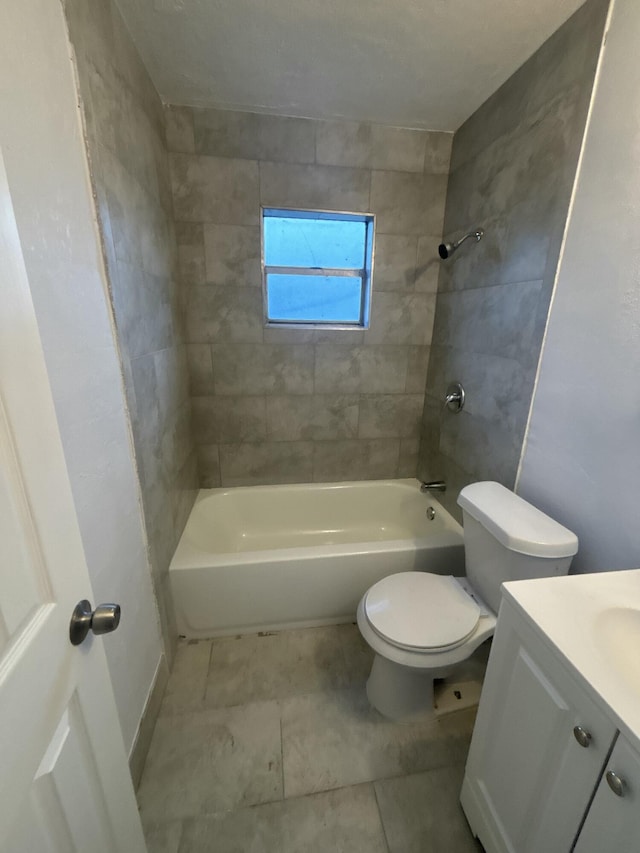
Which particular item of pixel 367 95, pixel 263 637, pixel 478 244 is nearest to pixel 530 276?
pixel 478 244

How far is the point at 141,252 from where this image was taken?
4.24 ft

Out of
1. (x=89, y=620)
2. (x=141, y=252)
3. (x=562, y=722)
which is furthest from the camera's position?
(x=141, y=252)

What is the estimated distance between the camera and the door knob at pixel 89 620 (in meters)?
0.58

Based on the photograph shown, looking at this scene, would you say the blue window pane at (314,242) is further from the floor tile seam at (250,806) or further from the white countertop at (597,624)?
the floor tile seam at (250,806)

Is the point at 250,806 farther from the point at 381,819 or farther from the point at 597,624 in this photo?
the point at 597,624

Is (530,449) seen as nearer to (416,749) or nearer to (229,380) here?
(416,749)

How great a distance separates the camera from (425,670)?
1.18 m

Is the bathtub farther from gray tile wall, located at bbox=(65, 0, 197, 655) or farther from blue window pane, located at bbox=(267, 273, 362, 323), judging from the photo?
blue window pane, located at bbox=(267, 273, 362, 323)

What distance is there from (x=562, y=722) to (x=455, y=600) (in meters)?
0.62

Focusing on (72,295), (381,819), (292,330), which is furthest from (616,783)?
(292,330)

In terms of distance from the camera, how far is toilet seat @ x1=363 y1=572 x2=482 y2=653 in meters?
1.19

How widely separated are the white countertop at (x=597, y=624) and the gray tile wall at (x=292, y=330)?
1.49 meters

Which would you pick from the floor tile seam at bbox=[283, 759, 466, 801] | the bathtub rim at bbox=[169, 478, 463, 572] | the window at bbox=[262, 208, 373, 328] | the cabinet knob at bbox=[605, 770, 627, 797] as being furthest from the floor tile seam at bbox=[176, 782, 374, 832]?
the window at bbox=[262, 208, 373, 328]

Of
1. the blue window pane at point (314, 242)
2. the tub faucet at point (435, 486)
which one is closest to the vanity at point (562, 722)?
the tub faucet at point (435, 486)
